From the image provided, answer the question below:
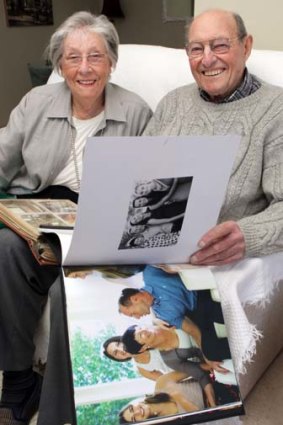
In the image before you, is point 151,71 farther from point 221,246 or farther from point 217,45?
point 221,246

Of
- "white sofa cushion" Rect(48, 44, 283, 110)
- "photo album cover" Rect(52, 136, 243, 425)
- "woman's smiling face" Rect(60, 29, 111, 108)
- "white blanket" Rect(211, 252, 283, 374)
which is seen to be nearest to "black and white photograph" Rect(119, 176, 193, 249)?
"photo album cover" Rect(52, 136, 243, 425)

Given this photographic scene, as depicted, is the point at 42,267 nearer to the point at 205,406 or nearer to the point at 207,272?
the point at 207,272

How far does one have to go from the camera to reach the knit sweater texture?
106 centimetres

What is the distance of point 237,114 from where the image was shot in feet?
3.86

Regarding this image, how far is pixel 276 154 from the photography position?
1.11m

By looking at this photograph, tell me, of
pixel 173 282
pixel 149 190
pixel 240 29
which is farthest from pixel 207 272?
pixel 240 29

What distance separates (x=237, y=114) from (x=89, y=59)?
1.64 feet

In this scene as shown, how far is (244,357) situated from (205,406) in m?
0.16

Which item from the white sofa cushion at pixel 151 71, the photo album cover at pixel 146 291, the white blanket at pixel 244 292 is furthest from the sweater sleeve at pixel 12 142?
the white blanket at pixel 244 292

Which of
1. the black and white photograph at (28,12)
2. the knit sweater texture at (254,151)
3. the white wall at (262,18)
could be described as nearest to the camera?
the knit sweater texture at (254,151)

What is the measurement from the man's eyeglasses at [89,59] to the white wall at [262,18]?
1.70 feet

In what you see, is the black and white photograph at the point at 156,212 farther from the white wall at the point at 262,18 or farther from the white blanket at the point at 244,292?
the white wall at the point at 262,18

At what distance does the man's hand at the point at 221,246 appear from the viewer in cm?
88

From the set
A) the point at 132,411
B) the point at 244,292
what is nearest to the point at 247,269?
the point at 244,292
